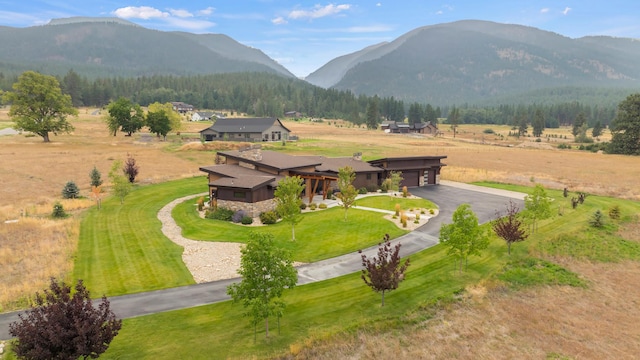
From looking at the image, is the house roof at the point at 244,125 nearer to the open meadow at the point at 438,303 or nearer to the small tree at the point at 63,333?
the open meadow at the point at 438,303

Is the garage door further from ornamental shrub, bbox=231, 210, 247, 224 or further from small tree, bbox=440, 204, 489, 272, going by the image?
small tree, bbox=440, 204, 489, 272

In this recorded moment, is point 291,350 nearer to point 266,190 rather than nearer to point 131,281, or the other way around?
point 131,281

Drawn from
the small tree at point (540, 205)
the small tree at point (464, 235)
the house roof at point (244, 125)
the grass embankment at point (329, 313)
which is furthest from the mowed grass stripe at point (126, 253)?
the house roof at point (244, 125)

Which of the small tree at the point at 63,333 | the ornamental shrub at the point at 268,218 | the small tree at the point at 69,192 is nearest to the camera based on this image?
the small tree at the point at 63,333

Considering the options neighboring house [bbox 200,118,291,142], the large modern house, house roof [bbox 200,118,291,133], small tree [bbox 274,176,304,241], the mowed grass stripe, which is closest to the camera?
the mowed grass stripe

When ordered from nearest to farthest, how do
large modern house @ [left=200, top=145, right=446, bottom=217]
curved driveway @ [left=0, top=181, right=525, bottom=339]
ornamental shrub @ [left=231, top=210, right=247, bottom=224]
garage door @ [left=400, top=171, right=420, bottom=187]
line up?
1. curved driveway @ [left=0, top=181, right=525, bottom=339]
2. ornamental shrub @ [left=231, top=210, right=247, bottom=224]
3. large modern house @ [left=200, top=145, right=446, bottom=217]
4. garage door @ [left=400, top=171, right=420, bottom=187]

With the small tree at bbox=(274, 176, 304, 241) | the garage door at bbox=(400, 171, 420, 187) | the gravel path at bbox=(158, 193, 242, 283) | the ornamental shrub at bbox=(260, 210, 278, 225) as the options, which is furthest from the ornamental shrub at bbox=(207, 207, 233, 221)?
the garage door at bbox=(400, 171, 420, 187)
